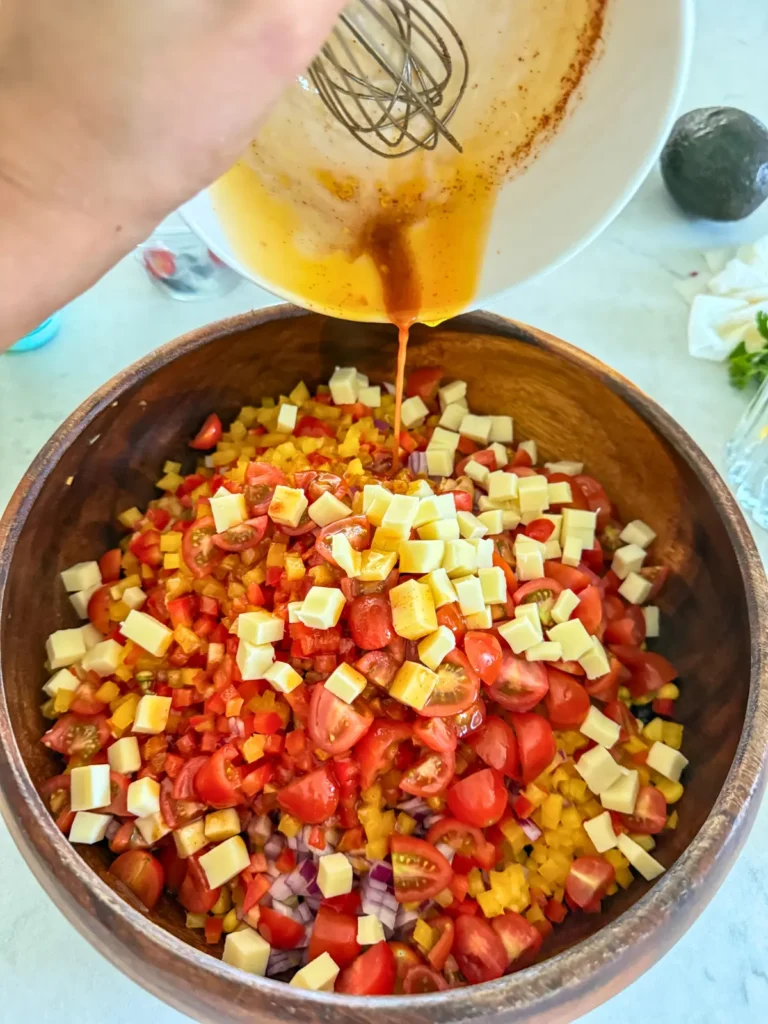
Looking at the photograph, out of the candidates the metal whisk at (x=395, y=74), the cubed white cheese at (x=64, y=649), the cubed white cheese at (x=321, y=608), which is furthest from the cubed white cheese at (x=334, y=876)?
the metal whisk at (x=395, y=74)

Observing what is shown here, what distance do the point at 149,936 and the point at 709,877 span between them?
0.69 metres

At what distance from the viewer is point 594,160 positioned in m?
1.03

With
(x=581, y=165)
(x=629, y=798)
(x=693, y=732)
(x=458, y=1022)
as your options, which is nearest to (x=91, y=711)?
(x=458, y=1022)

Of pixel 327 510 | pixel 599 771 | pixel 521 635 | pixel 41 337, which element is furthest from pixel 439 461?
pixel 41 337

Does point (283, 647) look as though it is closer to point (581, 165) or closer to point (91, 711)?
point (91, 711)

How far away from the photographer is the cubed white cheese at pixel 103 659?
1353mm

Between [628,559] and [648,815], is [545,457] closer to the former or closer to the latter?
[628,559]

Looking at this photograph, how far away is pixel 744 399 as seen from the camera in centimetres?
192

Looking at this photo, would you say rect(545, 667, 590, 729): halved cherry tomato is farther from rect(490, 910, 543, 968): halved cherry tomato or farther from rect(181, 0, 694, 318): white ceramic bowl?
rect(181, 0, 694, 318): white ceramic bowl

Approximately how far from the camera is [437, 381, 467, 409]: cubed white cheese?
1672 mm

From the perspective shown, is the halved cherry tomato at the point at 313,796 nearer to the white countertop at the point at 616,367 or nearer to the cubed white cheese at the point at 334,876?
the cubed white cheese at the point at 334,876

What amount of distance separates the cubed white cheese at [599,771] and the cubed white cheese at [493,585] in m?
0.29

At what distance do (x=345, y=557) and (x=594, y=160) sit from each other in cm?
67

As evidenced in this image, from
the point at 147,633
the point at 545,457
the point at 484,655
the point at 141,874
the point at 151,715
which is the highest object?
the point at 545,457
